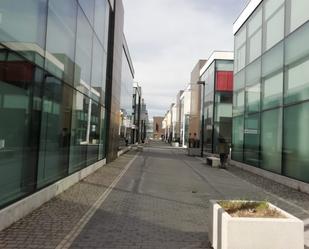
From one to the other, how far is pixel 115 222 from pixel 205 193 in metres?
5.79

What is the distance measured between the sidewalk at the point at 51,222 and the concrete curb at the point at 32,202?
0.10 metres

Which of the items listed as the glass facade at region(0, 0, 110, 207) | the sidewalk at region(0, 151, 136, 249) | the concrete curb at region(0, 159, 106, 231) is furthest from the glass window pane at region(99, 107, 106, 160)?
the sidewalk at region(0, 151, 136, 249)

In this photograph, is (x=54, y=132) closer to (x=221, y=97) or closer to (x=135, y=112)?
(x=221, y=97)

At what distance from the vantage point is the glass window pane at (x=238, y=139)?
90.8ft

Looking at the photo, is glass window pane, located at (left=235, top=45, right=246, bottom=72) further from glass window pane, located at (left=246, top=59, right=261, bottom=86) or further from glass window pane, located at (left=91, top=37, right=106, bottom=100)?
glass window pane, located at (left=91, top=37, right=106, bottom=100)

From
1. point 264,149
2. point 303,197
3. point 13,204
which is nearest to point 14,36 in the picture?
point 13,204

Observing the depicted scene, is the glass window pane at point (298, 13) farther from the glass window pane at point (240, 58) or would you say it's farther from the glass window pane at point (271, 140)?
the glass window pane at point (240, 58)

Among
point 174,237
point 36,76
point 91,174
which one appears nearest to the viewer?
point 174,237

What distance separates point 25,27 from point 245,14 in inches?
785

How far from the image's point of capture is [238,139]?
2880 centimetres

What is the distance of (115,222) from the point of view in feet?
31.1

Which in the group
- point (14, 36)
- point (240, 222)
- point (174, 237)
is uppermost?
point (14, 36)

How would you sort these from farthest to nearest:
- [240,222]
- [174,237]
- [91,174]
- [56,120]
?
[91,174] → [56,120] → [174,237] → [240,222]

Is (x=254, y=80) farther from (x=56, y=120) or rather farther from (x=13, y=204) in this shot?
(x=13, y=204)
